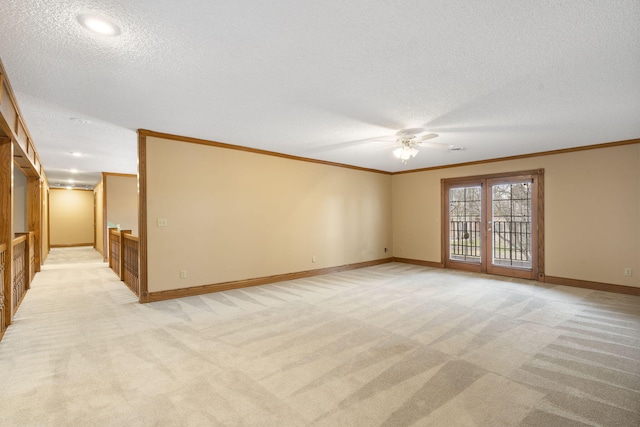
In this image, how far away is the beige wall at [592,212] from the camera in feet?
15.9

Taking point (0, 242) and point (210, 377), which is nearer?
point (210, 377)

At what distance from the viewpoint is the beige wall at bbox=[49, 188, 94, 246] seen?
12.3m

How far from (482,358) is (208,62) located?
3.42 m

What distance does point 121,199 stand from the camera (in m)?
8.78

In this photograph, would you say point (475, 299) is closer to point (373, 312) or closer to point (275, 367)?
point (373, 312)

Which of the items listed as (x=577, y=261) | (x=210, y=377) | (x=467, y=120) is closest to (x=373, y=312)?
(x=210, y=377)

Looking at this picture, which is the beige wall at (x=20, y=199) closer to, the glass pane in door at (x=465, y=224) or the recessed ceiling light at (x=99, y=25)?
the recessed ceiling light at (x=99, y=25)

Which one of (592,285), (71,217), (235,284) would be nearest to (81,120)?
(235,284)

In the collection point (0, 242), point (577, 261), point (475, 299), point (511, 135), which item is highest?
point (511, 135)

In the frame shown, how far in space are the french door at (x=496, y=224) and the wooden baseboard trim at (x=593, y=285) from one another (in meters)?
0.22

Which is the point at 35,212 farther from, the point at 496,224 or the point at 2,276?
the point at 496,224

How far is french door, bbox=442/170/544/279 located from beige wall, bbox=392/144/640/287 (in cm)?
18

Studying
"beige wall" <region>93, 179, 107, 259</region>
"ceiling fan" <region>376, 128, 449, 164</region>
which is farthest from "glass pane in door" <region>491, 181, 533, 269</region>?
"beige wall" <region>93, 179, 107, 259</region>

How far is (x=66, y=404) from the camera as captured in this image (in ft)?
6.59
